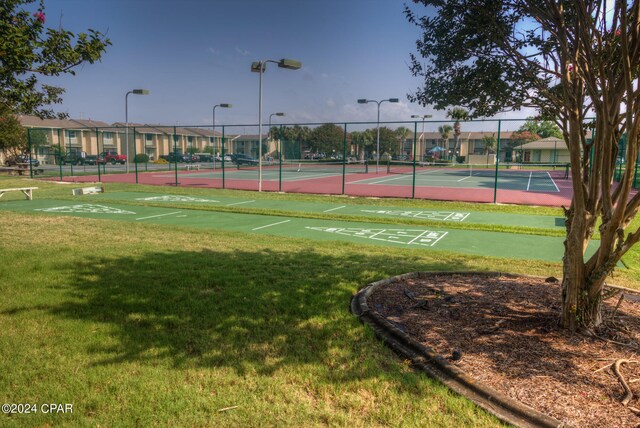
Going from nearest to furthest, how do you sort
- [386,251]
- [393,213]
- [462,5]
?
[462,5]
[386,251]
[393,213]

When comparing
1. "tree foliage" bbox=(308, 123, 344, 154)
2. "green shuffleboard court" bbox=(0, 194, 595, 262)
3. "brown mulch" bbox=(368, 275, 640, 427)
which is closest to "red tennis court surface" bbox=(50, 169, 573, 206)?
"green shuffleboard court" bbox=(0, 194, 595, 262)

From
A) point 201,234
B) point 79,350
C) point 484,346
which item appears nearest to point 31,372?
point 79,350

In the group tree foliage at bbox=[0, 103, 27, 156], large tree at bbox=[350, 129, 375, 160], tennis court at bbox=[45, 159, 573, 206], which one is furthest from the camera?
large tree at bbox=[350, 129, 375, 160]

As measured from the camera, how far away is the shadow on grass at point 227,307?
4.15m

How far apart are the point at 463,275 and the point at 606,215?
2.87 m

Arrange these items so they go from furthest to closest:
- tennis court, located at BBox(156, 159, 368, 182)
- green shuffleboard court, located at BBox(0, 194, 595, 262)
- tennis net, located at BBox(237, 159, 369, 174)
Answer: tennis net, located at BBox(237, 159, 369, 174)
tennis court, located at BBox(156, 159, 368, 182)
green shuffleboard court, located at BBox(0, 194, 595, 262)

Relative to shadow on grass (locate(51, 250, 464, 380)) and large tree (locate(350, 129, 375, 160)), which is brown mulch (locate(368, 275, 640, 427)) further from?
large tree (locate(350, 129, 375, 160))

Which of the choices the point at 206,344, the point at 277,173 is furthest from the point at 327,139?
the point at 206,344

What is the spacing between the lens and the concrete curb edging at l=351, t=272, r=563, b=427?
326cm

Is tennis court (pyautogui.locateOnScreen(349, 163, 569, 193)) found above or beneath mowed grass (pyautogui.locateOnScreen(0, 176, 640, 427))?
above

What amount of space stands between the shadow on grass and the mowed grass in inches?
0.8

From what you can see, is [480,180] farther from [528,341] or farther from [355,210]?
[528,341]

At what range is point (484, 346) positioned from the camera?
171 inches

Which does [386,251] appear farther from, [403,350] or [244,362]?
[244,362]
